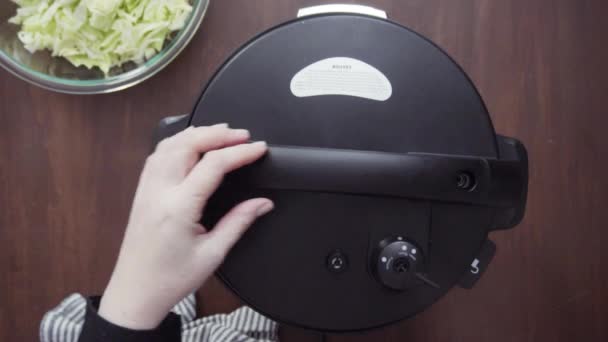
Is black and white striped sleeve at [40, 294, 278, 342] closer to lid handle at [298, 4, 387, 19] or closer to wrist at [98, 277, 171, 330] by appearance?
wrist at [98, 277, 171, 330]

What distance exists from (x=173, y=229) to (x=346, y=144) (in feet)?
0.60

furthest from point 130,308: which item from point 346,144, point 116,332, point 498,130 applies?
point 498,130

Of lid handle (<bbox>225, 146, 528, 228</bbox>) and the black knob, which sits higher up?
lid handle (<bbox>225, 146, 528, 228</bbox>)

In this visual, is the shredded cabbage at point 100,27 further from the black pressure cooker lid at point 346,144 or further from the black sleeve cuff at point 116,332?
the black sleeve cuff at point 116,332

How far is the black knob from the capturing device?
44 cm

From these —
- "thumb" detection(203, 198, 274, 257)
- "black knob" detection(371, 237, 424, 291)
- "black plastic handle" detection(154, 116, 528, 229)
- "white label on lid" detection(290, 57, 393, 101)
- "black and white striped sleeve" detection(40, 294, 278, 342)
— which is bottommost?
"black and white striped sleeve" detection(40, 294, 278, 342)

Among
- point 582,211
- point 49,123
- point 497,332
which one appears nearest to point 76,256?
point 49,123

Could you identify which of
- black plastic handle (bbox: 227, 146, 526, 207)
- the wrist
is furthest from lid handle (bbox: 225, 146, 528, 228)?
the wrist

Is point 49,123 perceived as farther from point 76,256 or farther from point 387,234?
point 387,234

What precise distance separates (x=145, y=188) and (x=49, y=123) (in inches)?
10.9

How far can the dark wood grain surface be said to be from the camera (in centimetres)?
60

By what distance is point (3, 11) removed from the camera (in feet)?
1.86

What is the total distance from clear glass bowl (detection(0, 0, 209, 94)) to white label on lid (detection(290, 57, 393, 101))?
6.5 inches

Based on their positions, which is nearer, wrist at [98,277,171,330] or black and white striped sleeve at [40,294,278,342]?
wrist at [98,277,171,330]
